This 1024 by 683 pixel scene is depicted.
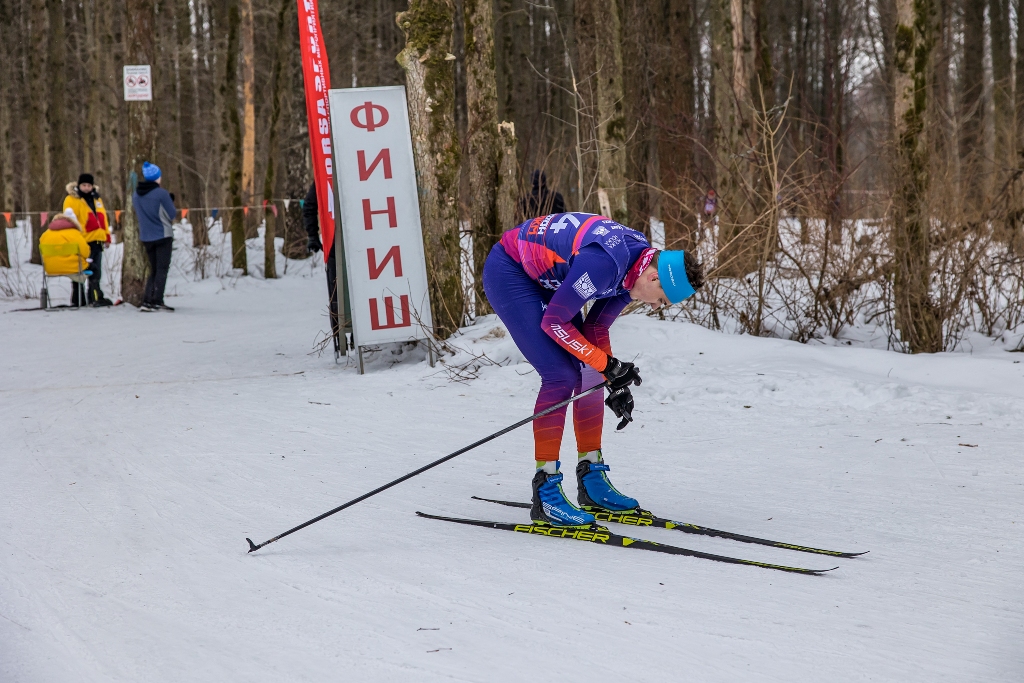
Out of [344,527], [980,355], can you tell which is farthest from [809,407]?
[344,527]

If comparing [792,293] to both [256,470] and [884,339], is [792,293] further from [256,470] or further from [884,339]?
[256,470]

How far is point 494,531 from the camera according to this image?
3.93 m

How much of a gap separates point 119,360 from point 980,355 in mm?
7638

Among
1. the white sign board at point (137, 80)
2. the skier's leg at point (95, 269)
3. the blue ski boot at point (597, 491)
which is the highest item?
the white sign board at point (137, 80)

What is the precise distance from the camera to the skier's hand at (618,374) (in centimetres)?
364

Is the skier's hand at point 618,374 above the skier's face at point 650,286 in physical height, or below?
below

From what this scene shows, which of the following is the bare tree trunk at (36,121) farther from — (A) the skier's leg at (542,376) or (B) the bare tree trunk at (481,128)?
(A) the skier's leg at (542,376)

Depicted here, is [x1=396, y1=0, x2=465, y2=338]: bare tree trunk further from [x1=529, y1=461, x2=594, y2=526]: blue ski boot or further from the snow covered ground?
[x1=529, y1=461, x2=594, y2=526]: blue ski boot

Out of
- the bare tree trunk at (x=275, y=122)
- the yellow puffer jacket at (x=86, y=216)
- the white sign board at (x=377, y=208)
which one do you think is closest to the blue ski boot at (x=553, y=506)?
the white sign board at (x=377, y=208)

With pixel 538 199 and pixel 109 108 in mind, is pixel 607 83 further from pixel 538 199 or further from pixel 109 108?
pixel 109 108

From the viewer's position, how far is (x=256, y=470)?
4906 millimetres

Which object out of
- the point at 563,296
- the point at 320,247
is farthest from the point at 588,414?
the point at 320,247

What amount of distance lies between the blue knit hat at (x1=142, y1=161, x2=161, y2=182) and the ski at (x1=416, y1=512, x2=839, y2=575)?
9237mm

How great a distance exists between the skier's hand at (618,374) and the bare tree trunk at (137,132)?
33.8 feet
